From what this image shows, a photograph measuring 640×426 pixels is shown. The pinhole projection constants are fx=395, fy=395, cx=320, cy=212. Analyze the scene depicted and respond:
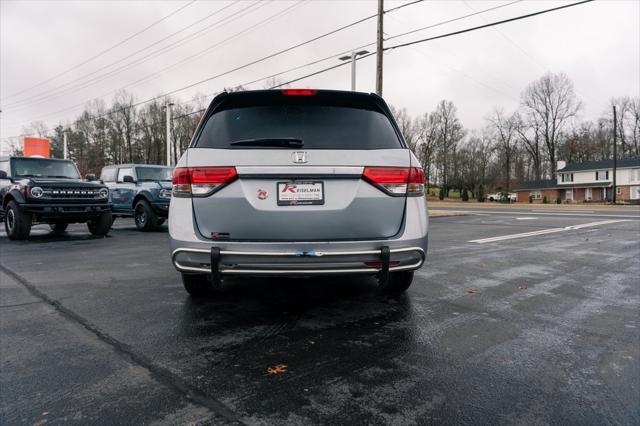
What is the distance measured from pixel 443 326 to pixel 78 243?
847 cm

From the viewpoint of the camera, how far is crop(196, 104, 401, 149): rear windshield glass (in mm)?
3074

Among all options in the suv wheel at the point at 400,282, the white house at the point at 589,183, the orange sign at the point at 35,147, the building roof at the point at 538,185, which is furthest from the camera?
the building roof at the point at 538,185

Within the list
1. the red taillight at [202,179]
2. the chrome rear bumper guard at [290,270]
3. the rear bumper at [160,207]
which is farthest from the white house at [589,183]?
the red taillight at [202,179]

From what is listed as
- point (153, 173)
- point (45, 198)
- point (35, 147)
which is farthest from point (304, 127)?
point (35, 147)

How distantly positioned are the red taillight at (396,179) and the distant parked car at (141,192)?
949 cm

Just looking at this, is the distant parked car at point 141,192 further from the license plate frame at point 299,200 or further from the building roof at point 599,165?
the building roof at point 599,165

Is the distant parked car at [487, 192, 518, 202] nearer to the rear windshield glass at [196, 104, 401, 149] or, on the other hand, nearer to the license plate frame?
the rear windshield glass at [196, 104, 401, 149]

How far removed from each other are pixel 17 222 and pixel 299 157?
8965 mm

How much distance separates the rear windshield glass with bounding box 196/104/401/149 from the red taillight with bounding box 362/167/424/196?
0.22m

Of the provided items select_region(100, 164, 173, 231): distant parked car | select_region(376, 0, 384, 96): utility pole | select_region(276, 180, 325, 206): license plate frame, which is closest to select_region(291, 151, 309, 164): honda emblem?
select_region(276, 180, 325, 206): license plate frame

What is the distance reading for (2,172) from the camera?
9.30 metres

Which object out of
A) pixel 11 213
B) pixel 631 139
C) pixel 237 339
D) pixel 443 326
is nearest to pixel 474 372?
pixel 443 326

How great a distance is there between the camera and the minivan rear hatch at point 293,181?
9.54ft

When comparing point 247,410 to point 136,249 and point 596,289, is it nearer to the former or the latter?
point 596,289
